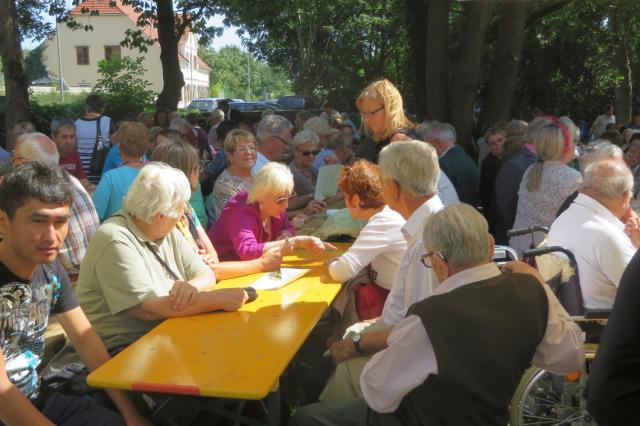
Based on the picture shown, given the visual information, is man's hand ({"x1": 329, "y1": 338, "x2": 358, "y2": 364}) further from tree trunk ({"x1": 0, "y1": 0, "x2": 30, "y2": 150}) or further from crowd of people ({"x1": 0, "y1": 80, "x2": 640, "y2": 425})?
tree trunk ({"x1": 0, "y1": 0, "x2": 30, "y2": 150})

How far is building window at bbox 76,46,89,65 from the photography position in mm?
63966

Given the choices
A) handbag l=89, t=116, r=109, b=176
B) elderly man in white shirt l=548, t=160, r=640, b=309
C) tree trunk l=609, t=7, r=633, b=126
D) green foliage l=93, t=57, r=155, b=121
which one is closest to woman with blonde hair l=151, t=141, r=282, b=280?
elderly man in white shirt l=548, t=160, r=640, b=309

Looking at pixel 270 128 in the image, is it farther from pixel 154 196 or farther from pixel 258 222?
pixel 154 196

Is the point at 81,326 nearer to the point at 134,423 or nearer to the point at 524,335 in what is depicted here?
the point at 134,423

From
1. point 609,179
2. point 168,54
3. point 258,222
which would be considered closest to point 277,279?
point 258,222

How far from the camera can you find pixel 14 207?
231 centimetres

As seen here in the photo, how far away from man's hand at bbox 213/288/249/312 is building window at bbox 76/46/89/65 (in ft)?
219

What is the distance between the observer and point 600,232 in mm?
3389

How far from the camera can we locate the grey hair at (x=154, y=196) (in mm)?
3064

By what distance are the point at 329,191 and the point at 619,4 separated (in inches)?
526

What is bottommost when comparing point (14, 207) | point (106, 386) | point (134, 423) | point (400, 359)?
point (134, 423)

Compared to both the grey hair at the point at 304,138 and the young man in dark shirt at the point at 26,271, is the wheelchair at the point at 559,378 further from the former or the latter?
the grey hair at the point at 304,138

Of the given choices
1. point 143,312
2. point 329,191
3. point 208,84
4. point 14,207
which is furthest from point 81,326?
point 208,84

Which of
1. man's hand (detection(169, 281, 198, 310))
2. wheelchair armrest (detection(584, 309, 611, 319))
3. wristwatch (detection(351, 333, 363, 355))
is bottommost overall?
wristwatch (detection(351, 333, 363, 355))
